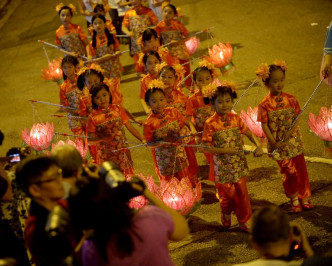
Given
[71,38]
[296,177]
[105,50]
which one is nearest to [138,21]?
[105,50]

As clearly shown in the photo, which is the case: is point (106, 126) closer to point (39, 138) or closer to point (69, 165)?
point (39, 138)

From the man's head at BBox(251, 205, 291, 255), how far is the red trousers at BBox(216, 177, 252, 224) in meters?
1.95

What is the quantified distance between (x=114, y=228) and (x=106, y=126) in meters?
2.88

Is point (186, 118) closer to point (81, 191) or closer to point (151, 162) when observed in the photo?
point (151, 162)

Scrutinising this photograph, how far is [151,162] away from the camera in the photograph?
6598 mm

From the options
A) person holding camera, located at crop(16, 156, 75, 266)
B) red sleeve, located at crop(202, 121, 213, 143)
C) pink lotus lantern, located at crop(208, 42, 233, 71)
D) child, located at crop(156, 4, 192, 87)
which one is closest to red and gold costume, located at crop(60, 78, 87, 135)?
pink lotus lantern, located at crop(208, 42, 233, 71)

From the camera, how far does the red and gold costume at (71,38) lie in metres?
8.65

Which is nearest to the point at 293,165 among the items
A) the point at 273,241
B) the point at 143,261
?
the point at 273,241

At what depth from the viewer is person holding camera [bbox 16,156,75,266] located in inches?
108

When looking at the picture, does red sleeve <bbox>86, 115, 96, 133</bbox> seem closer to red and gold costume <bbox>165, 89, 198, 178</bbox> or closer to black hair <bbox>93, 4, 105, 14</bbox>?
red and gold costume <bbox>165, 89, 198, 178</bbox>

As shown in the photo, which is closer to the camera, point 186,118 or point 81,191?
point 81,191

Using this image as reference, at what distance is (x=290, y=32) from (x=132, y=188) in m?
8.45

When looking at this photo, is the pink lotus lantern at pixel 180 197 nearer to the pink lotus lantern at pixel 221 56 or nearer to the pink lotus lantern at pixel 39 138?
the pink lotus lantern at pixel 39 138

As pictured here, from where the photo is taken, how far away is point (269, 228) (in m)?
2.52
